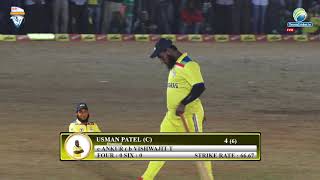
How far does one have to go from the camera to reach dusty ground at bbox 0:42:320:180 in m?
9.48

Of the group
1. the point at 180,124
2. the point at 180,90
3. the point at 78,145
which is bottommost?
the point at 78,145

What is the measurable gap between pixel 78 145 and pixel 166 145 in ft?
3.21

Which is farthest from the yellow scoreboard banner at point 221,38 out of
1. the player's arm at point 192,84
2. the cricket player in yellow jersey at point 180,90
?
the player's arm at point 192,84

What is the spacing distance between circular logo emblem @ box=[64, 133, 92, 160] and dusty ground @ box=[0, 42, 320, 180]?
1246mm

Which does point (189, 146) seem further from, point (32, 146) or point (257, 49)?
point (257, 49)

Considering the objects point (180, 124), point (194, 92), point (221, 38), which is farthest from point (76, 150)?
point (221, 38)

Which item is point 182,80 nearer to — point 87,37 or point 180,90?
point 180,90

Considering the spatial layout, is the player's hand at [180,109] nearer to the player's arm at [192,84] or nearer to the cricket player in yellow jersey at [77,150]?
the player's arm at [192,84]

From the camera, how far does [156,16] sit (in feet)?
76.2

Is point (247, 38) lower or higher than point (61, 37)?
lower

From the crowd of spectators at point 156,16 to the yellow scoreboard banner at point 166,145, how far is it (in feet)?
49.6

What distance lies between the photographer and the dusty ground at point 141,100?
948cm

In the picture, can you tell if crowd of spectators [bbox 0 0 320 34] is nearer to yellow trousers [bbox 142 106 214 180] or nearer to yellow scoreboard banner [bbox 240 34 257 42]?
yellow scoreboard banner [bbox 240 34 257 42]

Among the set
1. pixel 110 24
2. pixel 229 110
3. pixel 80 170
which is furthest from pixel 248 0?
pixel 80 170
